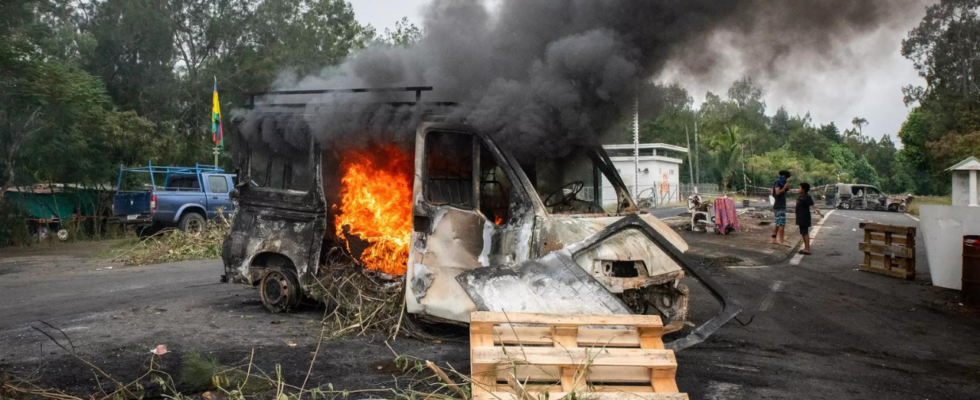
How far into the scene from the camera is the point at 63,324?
6203 millimetres

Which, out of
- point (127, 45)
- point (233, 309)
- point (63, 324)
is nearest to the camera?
point (63, 324)

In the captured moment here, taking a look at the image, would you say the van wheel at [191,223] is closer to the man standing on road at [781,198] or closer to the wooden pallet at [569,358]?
the wooden pallet at [569,358]

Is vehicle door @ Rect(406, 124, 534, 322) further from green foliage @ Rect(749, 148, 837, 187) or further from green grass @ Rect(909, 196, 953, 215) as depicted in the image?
green foliage @ Rect(749, 148, 837, 187)

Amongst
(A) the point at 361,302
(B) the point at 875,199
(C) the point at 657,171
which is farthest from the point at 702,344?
(C) the point at 657,171

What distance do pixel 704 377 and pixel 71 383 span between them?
14.1 feet

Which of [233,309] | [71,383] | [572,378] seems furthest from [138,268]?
[572,378]

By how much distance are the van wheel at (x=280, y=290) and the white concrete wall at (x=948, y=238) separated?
27.5 ft

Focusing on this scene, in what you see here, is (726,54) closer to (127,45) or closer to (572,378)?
(572,378)

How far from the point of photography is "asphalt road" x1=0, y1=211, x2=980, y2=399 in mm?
4523

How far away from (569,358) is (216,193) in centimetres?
1493

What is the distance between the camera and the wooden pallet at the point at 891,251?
9758 millimetres

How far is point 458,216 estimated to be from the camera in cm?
530

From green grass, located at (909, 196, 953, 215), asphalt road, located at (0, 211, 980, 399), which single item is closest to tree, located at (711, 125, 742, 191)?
green grass, located at (909, 196, 953, 215)

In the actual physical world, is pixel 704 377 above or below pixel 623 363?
below
